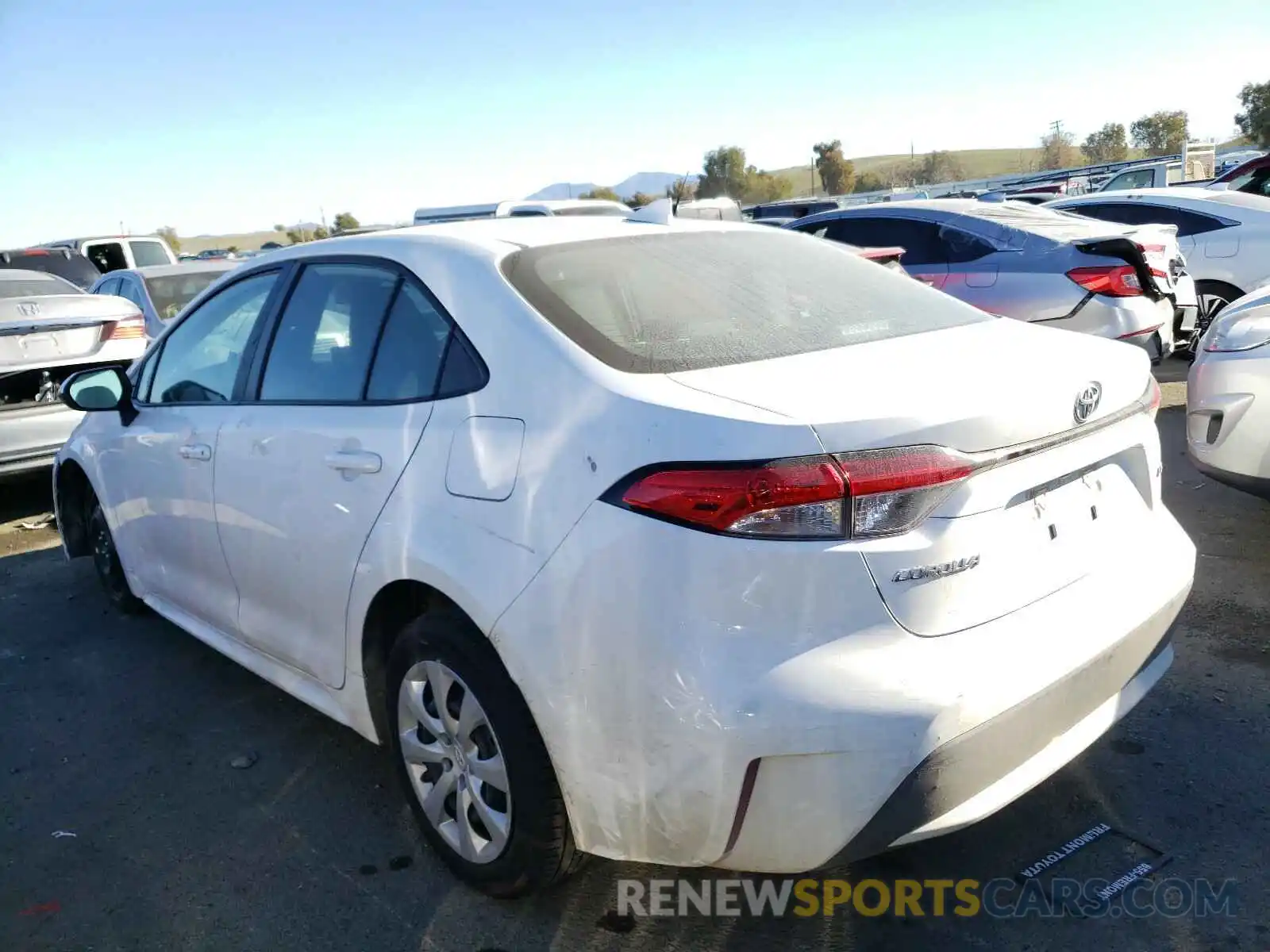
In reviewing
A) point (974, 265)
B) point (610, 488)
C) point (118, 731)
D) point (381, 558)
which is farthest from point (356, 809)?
point (974, 265)

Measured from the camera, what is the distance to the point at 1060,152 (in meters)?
76.2

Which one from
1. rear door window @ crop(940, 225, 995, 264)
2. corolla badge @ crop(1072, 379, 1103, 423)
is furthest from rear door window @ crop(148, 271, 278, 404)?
rear door window @ crop(940, 225, 995, 264)

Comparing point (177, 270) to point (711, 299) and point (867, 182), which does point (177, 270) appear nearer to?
point (711, 299)

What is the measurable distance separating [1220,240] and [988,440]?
8565 millimetres

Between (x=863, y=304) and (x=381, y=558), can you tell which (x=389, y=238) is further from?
(x=863, y=304)

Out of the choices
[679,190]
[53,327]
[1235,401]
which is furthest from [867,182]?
[1235,401]

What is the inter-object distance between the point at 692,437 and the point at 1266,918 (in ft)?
5.80

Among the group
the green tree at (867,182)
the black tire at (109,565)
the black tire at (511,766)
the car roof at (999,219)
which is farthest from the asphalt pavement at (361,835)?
the green tree at (867,182)

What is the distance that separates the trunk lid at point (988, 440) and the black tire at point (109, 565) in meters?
3.58

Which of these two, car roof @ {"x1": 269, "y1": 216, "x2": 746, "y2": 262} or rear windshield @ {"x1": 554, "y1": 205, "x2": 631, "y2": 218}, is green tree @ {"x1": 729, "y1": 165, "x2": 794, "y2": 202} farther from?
car roof @ {"x1": 269, "y1": 216, "x2": 746, "y2": 262}

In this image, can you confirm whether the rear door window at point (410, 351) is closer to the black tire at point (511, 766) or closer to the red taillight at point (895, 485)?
the black tire at point (511, 766)

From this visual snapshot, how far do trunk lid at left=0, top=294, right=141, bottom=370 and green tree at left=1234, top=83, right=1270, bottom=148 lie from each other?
182 ft

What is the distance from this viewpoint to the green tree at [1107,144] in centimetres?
7438

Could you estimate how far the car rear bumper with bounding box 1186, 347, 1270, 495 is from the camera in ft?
13.2
